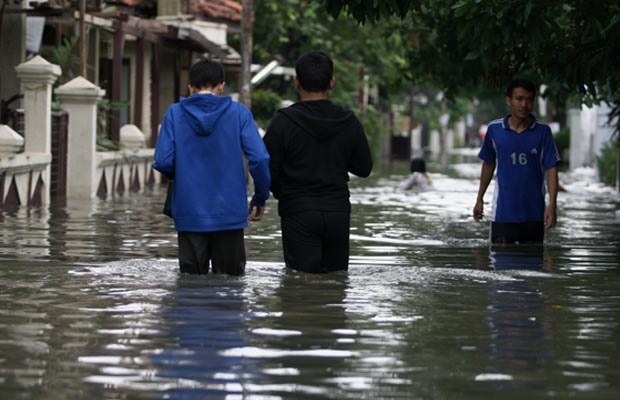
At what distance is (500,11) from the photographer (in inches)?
574

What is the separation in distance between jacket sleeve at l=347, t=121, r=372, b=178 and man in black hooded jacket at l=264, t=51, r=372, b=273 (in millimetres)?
13

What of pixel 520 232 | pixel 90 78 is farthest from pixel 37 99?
pixel 520 232

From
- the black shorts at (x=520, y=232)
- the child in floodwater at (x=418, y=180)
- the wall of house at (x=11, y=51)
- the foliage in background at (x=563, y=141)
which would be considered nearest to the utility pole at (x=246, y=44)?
the child in floodwater at (x=418, y=180)

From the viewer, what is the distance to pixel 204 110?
11195mm

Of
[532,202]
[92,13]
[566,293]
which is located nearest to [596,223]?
[532,202]

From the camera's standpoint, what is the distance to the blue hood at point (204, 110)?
11.1 metres

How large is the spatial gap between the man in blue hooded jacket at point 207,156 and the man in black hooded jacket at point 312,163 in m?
0.23

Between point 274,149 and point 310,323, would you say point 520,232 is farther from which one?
point 310,323

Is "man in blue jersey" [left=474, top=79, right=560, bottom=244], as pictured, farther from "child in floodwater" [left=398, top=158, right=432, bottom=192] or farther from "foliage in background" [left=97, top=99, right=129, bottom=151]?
"child in floodwater" [left=398, top=158, right=432, bottom=192]

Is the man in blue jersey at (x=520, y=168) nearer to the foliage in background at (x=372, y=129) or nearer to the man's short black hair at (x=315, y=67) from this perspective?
the man's short black hair at (x=315, y=67)

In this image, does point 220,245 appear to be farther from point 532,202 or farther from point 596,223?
point 596,223

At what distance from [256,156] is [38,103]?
13175mm

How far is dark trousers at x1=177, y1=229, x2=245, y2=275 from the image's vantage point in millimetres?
11328

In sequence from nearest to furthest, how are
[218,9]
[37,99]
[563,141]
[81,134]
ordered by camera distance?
[37,99] → [81,134] → [218,9] → [563,141]
